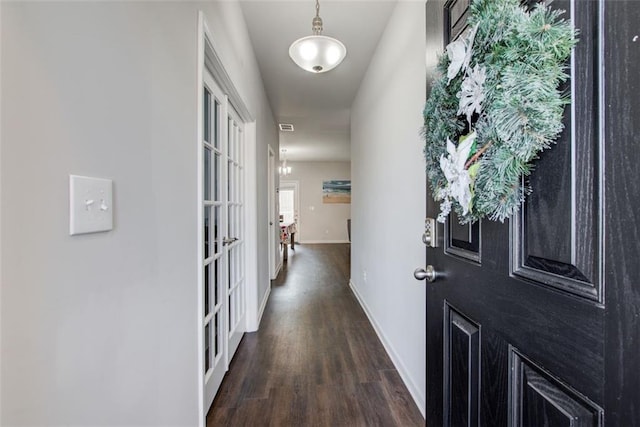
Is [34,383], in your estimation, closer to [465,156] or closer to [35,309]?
[35,309]

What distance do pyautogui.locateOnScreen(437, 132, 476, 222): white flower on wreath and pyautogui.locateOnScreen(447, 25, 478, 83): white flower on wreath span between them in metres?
0.17

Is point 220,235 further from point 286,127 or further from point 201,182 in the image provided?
point 286,127

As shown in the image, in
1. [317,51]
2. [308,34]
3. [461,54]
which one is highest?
[308,34]

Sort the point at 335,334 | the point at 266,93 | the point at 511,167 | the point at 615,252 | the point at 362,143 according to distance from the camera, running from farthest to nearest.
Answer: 1. the point at 266,93
2. the point at 362,143
3. the point at 335,334
4. the point at 511,167
5. the point at 615,252

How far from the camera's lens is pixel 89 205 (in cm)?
66

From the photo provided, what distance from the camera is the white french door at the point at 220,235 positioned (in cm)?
162

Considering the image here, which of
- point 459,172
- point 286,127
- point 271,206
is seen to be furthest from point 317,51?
point 286,127

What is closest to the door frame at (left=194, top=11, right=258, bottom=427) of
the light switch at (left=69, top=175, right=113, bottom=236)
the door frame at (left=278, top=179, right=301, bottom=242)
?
the light switch at (left=69, top=175, right=113, bottom=236)

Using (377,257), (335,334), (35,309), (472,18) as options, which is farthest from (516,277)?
(335,334)

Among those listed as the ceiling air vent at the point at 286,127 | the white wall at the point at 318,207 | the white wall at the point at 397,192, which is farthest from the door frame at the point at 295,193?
the white wall at the point at 397,192

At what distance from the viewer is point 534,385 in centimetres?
60

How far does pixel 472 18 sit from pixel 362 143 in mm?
2655

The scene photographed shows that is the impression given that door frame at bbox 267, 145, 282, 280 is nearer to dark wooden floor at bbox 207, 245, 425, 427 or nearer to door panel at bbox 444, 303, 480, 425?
dark wooden floor at bbox 207, 245, 425, 427

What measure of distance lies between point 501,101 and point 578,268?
0.33 m
